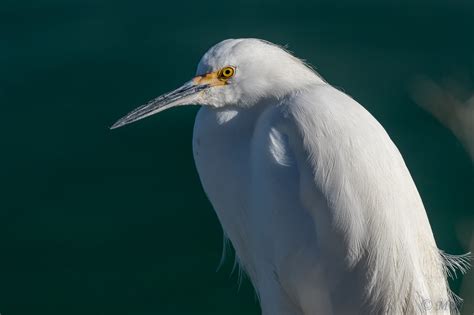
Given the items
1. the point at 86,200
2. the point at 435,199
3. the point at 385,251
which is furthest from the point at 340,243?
the point at 86,200

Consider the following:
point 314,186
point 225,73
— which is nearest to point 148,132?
point 225,73

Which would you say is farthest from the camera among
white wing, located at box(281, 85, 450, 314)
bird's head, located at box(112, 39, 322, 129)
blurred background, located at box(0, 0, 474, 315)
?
blurred background, located at box(0, 0, 474, 315)

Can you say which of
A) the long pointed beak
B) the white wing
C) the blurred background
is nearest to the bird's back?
the white wing

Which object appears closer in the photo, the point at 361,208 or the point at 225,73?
the point at 361,208

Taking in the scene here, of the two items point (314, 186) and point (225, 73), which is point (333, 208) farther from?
point (225, 73)

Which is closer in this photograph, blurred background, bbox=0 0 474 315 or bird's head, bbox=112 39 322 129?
bird's head, bbox=112 39 322 129

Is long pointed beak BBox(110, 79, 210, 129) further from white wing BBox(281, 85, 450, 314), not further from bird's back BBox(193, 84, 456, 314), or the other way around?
white wing BBox(281, 85, 450, 314)

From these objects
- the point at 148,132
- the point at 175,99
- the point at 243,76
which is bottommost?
the point at 148,132

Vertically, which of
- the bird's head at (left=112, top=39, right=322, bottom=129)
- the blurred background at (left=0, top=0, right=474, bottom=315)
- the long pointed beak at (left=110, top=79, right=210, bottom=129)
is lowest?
the blurred background at (left=0, top=0, right=474, bottom=315)
